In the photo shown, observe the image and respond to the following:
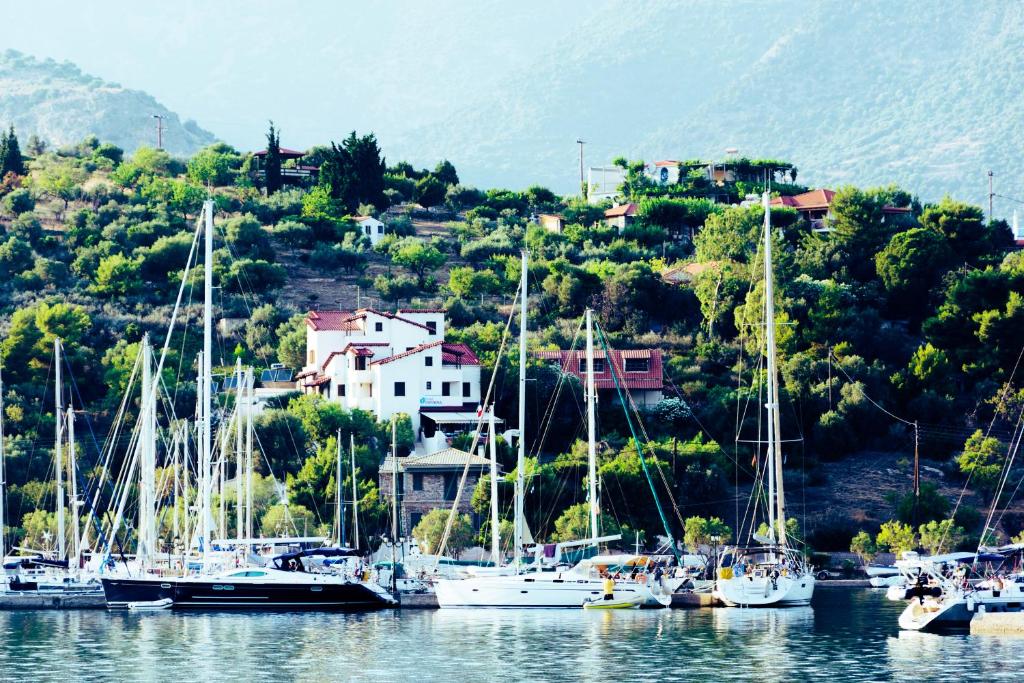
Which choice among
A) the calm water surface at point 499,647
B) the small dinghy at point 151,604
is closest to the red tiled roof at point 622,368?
the calm water surface at point 499,647

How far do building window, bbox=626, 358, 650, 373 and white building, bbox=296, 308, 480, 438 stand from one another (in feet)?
21.2

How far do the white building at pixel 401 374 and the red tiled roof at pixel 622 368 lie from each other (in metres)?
3.73

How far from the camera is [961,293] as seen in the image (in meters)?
86.1

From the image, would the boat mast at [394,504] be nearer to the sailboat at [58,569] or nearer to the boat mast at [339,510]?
the boat mast at [339,510]

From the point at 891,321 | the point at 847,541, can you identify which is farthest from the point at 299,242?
the point at 847,541

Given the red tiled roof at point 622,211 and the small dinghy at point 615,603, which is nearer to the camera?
the small dinghy at point 615,603

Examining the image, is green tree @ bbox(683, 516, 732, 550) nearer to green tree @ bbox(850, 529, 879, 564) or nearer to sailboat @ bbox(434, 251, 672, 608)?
green tree @ bbox(850, 529, 879, 564)

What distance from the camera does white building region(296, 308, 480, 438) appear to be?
78938 mm

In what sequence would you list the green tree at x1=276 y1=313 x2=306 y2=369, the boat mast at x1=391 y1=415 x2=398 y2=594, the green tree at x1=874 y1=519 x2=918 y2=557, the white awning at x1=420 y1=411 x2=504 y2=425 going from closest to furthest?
the boat mast at x1=391 y1=415 x2=398 y2=594, the green tree at x1=874 y1=519 x2=918 y2=557, the white awning at x1=420 y1=411 x2=504 y2=425, the green tree at x1=276 y1=313 x2=306 y2=369

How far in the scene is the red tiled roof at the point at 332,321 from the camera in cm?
8556

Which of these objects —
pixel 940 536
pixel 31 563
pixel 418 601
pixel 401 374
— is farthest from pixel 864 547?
pixel 31 563

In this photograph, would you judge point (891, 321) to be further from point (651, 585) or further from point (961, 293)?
point (651, 585)

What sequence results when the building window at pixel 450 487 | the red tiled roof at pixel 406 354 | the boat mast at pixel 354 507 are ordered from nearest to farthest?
1. the boat mast at pixel 354 507
2. the building window at pixel 450 487
3. the red tiled roof at pixel 406 354

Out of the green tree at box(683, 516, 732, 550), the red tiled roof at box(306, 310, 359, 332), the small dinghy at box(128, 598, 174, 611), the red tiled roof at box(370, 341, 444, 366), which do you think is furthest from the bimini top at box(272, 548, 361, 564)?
the red tiled roof at box(306, 310, 359, 332)
